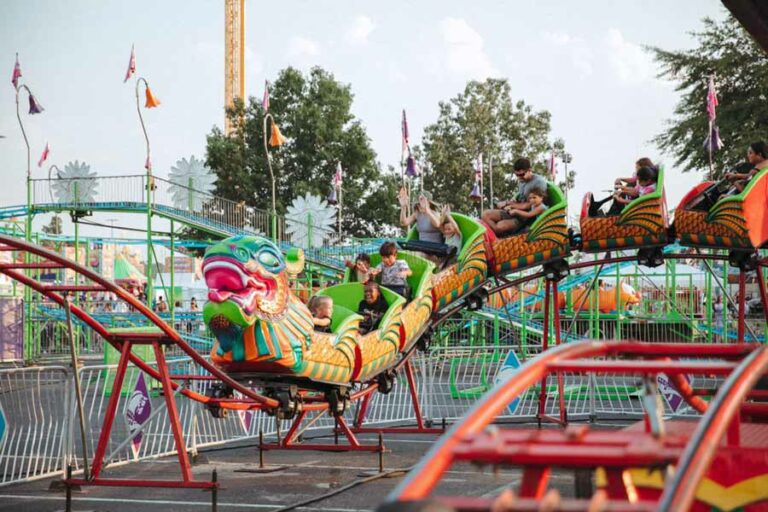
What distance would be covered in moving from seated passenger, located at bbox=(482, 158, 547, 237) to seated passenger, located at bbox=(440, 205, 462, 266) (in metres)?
0.69

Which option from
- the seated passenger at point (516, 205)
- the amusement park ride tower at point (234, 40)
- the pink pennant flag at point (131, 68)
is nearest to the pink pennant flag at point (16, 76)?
the pink pennant flag at point (131, 68)

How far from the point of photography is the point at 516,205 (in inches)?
515

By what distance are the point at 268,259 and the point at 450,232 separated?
15.5 ft

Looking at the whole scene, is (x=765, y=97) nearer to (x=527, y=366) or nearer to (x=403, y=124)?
(x=403, y=124)

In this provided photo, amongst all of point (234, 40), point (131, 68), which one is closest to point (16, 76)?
point (131, 68)

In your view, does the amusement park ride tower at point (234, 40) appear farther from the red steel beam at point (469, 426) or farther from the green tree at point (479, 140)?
the red steel beam at point (469, 426)

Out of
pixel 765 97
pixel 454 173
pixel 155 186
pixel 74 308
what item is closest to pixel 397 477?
pixel 74 308

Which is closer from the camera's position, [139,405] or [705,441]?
[705,441]

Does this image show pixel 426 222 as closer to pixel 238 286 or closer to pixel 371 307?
pixel 371 307

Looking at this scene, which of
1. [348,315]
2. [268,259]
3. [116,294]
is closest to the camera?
[116,294]

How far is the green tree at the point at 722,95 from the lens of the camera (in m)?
34.5

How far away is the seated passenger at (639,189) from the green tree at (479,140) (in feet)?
115

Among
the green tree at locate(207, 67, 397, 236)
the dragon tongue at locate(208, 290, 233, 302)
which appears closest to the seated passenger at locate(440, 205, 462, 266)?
the dragon tongue at locate(208, 290, 233, 302)

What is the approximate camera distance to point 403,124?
24406mm
